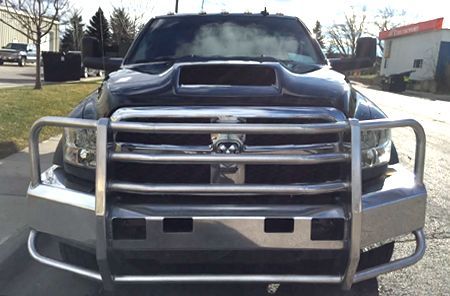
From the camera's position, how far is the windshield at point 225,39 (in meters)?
4.44

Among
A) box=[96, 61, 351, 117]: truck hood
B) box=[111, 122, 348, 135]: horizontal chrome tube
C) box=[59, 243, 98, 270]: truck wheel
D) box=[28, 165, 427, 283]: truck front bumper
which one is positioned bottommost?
box=[59, 243, 98, 270]: truck wheel

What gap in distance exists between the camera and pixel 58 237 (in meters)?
2.84

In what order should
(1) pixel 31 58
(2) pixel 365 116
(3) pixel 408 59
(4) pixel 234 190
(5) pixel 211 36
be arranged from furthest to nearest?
(3) pixel 408 59 → (1) pixel 31 58 → (5) pixel 211 36 → (2) pixel 365 116 → (4) pixel 234 190

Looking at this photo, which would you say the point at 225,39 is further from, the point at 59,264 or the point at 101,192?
the point at 59,264

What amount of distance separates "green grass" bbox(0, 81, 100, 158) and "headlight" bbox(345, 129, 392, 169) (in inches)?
215

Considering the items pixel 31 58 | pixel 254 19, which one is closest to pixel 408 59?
pixel 31 58

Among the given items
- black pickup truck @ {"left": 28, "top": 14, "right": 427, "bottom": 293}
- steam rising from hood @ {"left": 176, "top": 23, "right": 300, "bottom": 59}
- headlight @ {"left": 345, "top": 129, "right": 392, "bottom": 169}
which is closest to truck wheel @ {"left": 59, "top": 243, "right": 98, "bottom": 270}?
black pickup truck @ {"left": 28, "top": 14, "right": 427, "bottom": 293}

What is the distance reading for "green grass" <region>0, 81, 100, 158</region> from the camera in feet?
25.1

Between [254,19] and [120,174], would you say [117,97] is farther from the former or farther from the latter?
[254,19]

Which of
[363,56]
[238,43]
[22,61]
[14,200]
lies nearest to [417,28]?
[22,61]

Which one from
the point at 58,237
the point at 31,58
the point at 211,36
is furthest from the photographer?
the point at 31,58

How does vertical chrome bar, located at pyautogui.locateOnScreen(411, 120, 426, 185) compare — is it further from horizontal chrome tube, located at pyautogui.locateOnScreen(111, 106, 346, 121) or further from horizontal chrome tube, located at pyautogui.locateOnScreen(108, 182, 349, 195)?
horizontal chrome tube, located at pyautogui.locateOnScreen(108, 182, 349, 195)

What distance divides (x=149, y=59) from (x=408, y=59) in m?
49.0

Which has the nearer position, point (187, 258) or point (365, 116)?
point (187, 258)
